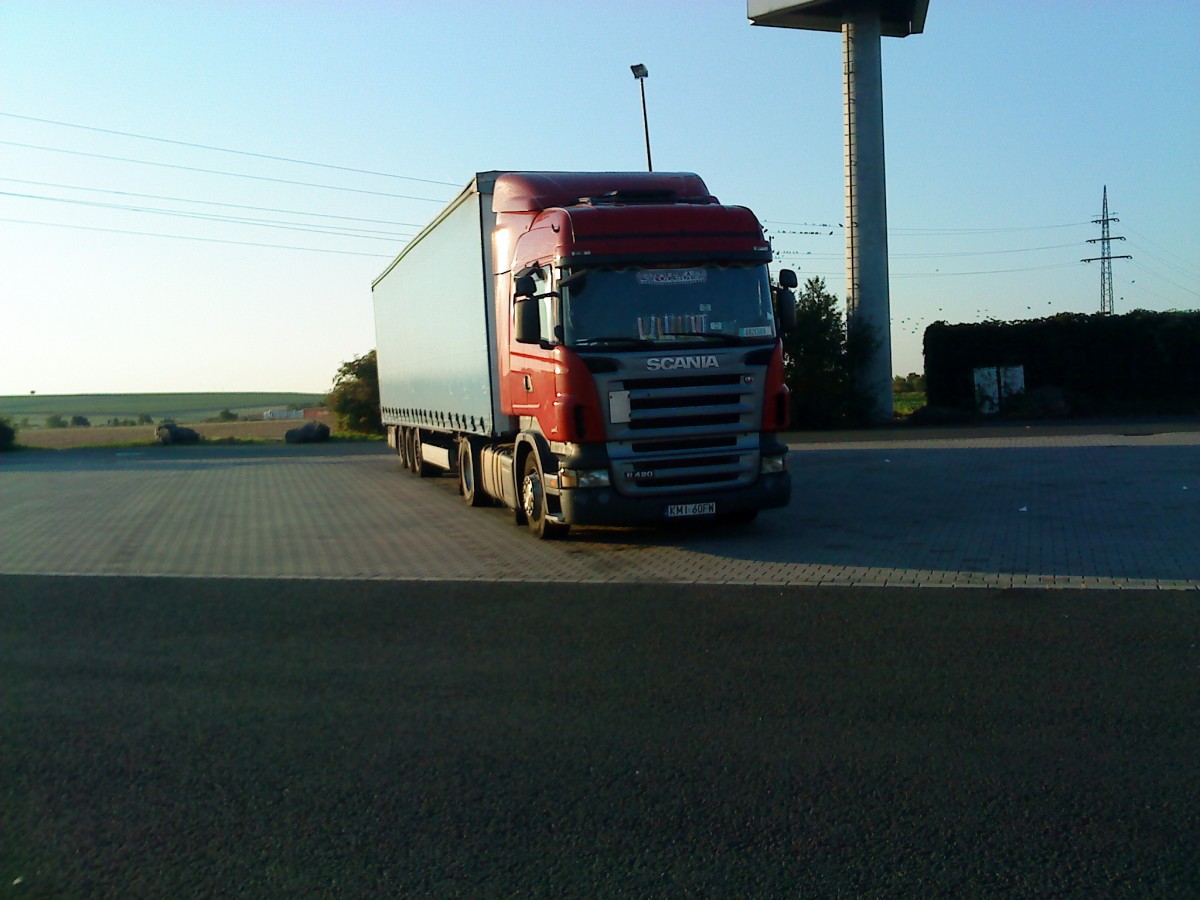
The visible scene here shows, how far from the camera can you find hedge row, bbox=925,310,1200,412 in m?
35.8

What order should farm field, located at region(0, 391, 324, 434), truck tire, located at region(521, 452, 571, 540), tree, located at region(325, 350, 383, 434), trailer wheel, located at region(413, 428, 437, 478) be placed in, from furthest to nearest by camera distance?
farm field, located at region(0, 391, 324, 434) < tree, located at region(325, 350, 383, 434) < trailer wheel, located at region(413, 428, 437, 478) < truck tire, located at region(521, 452, 571, 540)

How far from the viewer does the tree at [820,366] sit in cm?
3525

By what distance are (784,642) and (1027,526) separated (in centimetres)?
632

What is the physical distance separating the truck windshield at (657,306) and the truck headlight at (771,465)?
4.33 feet

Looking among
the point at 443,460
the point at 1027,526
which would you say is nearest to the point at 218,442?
the point at 443,460

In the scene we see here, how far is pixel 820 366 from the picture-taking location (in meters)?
35.4

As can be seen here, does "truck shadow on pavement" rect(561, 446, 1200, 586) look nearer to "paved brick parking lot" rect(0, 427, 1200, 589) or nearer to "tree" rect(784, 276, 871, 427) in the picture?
"paved brick parking lot" rect(0, 427, 1200, 589)

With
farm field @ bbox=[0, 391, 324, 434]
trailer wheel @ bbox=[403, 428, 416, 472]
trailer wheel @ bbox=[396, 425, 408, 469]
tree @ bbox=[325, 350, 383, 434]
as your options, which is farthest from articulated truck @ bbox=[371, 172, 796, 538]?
farm field @ bbox=[0, 391, 324, 434]

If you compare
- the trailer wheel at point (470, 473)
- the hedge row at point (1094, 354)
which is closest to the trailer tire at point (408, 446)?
the trailer wheel at point (470, 473)

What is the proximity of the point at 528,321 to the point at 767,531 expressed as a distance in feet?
12.3

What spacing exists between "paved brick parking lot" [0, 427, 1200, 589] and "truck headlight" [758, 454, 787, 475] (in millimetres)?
774

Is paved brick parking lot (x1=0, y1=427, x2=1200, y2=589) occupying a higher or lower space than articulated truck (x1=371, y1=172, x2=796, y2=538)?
lower

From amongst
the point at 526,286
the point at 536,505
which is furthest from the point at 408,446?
the point at 526,286

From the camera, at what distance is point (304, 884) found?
4.27 m
